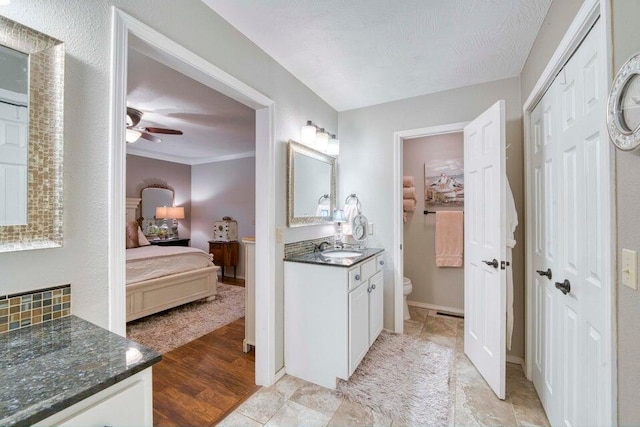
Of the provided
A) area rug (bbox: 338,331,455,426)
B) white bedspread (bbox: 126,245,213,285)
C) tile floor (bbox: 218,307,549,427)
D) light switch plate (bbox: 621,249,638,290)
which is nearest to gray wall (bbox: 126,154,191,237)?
white bedspread (bbox: 126,245,213,285)

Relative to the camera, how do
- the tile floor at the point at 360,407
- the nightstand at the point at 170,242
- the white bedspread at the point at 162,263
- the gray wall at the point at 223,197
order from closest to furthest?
the tile floor at the point at 360,407 → the white bedspread at the point at 162,263 → the nightstand at the point at 170,242 → the gray wall at the point at 223,197

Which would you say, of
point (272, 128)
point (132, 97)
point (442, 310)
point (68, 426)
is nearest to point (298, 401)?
point (68, 426)

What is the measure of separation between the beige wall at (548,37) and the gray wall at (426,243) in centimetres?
136

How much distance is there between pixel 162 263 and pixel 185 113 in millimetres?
1842

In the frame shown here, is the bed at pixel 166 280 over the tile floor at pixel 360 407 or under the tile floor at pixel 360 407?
over

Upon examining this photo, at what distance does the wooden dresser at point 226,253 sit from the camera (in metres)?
5.10

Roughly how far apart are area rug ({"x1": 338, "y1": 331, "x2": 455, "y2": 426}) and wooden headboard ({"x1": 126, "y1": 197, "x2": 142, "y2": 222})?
458 centimetres

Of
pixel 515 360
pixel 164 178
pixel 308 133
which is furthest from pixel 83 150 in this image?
pixel 164 178

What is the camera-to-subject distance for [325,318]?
1952 mm

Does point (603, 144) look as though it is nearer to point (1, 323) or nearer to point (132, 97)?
point (1, 323)

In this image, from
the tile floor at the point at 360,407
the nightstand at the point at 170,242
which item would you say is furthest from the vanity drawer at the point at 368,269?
the nightstand at the point at 170,242

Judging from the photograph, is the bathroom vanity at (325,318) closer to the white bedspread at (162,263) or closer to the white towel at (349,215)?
the white towel at (349,215)

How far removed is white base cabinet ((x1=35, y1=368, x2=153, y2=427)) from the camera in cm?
58

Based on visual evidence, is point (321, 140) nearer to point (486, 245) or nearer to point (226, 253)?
point (486, 245)
